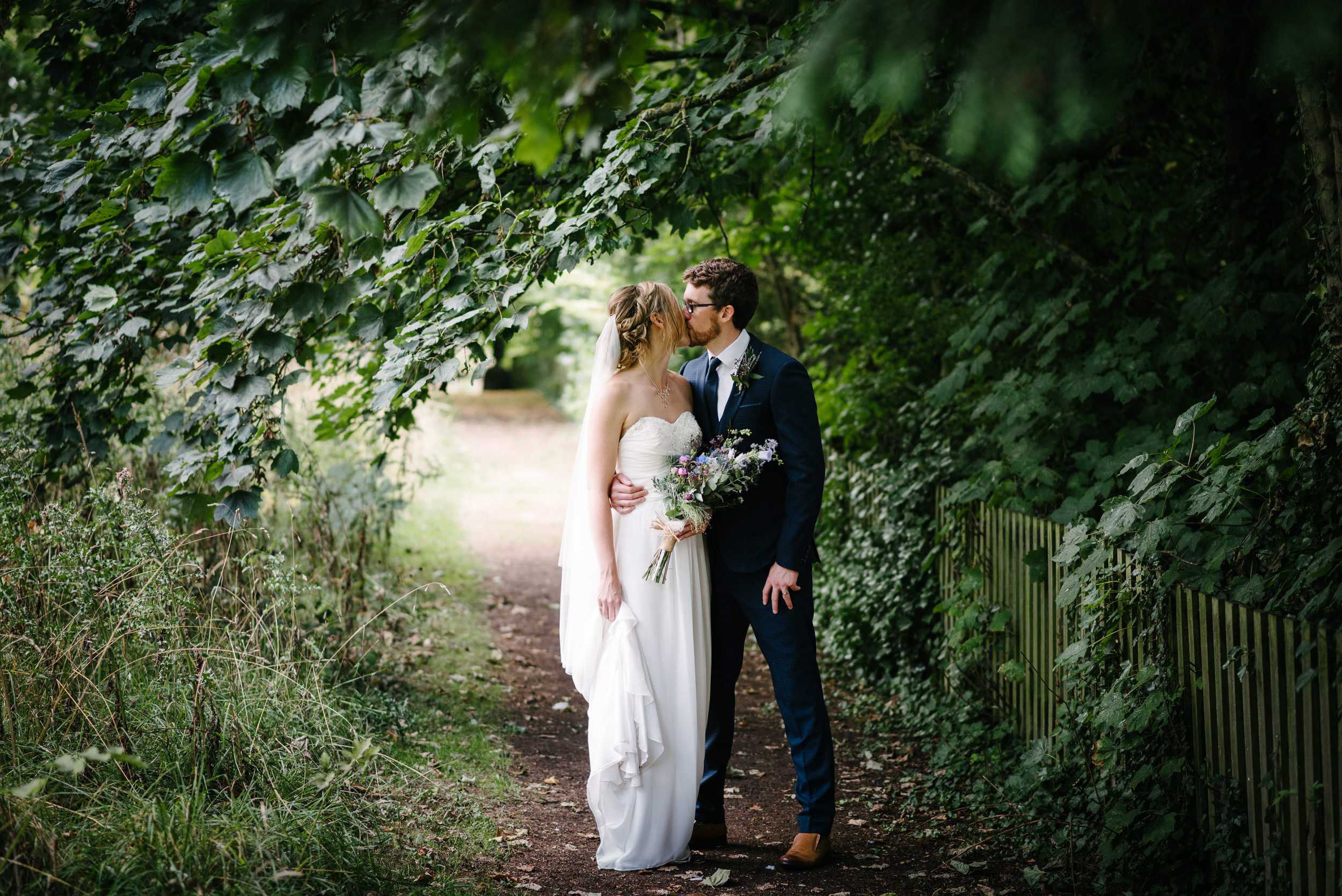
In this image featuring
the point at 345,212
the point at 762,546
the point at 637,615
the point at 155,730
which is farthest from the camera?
the point at 762,546

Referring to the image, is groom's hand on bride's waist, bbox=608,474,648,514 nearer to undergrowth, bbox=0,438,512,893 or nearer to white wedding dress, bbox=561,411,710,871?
white wedding dress, bbox=561,411,710,871

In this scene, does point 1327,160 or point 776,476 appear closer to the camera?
point 1327,160

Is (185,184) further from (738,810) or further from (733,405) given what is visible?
(738,810)

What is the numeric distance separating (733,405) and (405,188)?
6.17ft

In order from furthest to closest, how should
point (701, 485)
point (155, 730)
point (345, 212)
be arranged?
1. point (701, 485)
2. point (155, 730)
3. point (345, 212)

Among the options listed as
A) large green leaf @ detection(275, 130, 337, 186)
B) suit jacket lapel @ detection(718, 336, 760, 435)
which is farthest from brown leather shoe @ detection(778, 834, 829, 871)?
large green leaf @ detection(275, 130, 337, 186)

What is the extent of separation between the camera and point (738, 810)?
4.43 meters

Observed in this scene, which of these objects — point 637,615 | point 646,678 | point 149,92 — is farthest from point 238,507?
point 646,678

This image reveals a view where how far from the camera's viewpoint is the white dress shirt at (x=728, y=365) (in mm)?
3922

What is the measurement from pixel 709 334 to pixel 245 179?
6.65ft

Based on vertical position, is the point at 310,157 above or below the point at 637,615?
above

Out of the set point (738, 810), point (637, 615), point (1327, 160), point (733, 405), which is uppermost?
point (1327, 160)

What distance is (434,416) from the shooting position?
1565 cm

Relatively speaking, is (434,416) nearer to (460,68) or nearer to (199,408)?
(199,408)
